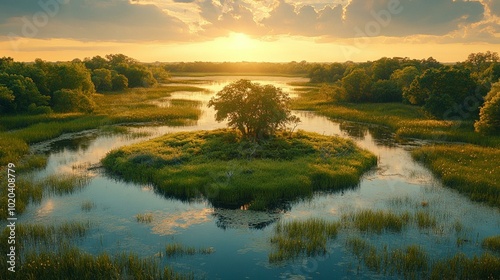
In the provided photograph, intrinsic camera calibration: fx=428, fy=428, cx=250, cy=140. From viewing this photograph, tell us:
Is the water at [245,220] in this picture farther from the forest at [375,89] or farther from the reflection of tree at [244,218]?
the forest at [375,89]

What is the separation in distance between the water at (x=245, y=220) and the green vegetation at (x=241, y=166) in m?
1.22

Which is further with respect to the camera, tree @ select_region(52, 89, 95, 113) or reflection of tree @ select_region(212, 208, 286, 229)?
tree @ select_region(52, 89, 95, 113)

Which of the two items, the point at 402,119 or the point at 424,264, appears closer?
the point at 424,264

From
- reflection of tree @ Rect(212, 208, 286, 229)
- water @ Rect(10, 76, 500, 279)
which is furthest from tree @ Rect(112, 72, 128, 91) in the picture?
reflection of tree @ Rect(212, 208, 286, 229)

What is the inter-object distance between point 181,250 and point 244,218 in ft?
18.1

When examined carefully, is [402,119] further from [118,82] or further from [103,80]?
[118,82]

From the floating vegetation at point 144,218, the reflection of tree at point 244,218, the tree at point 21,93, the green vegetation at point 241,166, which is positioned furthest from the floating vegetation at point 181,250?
the tree at point 21,93

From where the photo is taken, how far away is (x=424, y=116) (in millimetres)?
60250

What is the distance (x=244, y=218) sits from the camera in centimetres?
2478

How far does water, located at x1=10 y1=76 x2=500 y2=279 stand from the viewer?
1911cm

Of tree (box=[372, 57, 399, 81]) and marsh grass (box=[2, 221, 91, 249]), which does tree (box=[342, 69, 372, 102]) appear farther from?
marsh grass (box=[2, 221, 91, 249])

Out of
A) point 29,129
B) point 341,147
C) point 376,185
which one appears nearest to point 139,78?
point 29,129

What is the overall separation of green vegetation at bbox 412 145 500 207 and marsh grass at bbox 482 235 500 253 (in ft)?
21.0

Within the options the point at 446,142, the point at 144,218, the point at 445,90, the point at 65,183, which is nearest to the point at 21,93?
the point at 65,183
